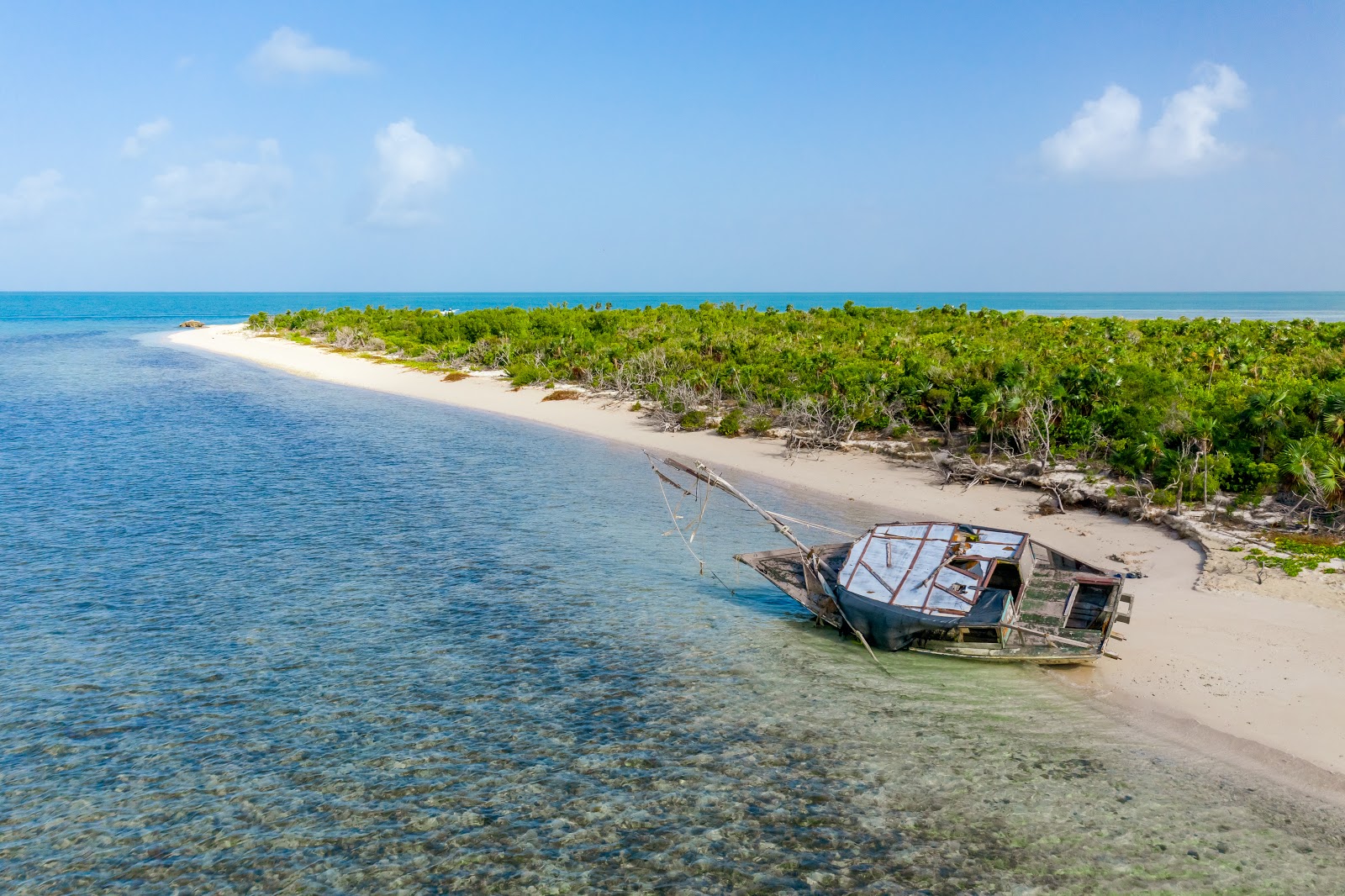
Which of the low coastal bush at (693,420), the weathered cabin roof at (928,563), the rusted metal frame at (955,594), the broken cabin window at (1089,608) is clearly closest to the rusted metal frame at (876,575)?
the weathered cabin roof at (928,563)

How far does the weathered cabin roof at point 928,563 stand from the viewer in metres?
16.7

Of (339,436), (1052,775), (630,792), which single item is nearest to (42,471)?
(339,436)

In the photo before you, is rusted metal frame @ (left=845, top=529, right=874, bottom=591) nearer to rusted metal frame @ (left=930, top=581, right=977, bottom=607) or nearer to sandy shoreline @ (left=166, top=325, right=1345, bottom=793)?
rusted metal frame @ (left=930, top=581, right=977, bottom=607)

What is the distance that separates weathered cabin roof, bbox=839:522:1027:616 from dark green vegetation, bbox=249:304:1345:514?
933 centimetres

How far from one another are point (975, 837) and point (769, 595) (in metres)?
9.99

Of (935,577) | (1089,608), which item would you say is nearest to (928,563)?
(935,577)

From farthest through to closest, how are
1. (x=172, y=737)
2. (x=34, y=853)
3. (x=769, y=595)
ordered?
(x=769, y=595), (x=172, y=737), (x=34, y=853)

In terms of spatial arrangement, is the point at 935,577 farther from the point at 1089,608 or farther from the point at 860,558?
the point at 1089,608

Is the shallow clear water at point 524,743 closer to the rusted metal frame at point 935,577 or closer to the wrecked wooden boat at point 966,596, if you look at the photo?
the wrecked wooden boat at point 966,596

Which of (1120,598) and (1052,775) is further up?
(1120,598)

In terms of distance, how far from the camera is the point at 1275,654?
15688mm

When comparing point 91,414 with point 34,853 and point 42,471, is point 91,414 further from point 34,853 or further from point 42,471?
point 34,853

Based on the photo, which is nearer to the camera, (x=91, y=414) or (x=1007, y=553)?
(x=1007, y=553)

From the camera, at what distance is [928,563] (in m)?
17.6
